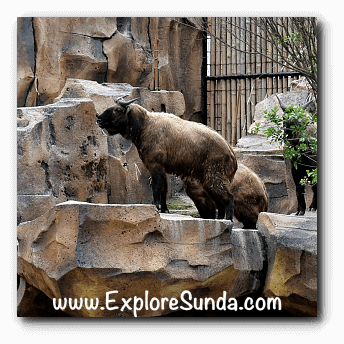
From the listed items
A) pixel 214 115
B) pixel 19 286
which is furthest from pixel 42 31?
pixel 19 286

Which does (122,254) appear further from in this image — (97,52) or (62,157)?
(97,52)

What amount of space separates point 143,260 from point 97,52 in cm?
618

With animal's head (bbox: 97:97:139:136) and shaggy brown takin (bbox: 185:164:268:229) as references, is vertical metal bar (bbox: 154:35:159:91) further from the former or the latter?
animal's head (bbox: 97:97:139:136)

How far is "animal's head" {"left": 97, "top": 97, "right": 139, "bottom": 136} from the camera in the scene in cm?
739

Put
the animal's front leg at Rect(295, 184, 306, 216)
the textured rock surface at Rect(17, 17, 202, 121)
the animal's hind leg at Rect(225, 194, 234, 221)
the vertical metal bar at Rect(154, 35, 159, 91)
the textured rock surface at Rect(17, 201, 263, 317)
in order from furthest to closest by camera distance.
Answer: the vertical metal bar at Rect(154, 35, 159, 91), the textured rock surface at Rect(17, 17, 202, 121), the animal's front leg at Rect(295, 184, 306, 216), the animal's hind leg at Rect(225, 194, 234, 221), the textured rock surface at Rect(17, 201, 263, 317)

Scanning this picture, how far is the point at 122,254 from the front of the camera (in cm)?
541

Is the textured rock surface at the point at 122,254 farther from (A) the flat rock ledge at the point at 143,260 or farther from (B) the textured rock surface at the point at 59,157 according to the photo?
(B) the textured rock surface at the point at 59,157

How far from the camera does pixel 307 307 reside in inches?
231

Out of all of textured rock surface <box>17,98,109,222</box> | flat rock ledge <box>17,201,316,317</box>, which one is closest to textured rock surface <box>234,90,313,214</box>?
textured rock surface <box>17,98,109,222</box>

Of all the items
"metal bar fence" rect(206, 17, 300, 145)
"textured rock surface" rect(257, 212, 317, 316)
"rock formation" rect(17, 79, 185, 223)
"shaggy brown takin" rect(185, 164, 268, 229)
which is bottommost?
"textured rock surface" rect(257, 212, 317, 316)

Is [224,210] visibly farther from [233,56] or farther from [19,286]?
[233,56]

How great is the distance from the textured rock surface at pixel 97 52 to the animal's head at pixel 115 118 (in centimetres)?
254

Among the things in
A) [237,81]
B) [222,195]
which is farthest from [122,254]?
[237,81]

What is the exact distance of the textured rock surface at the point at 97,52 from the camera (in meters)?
10.0
